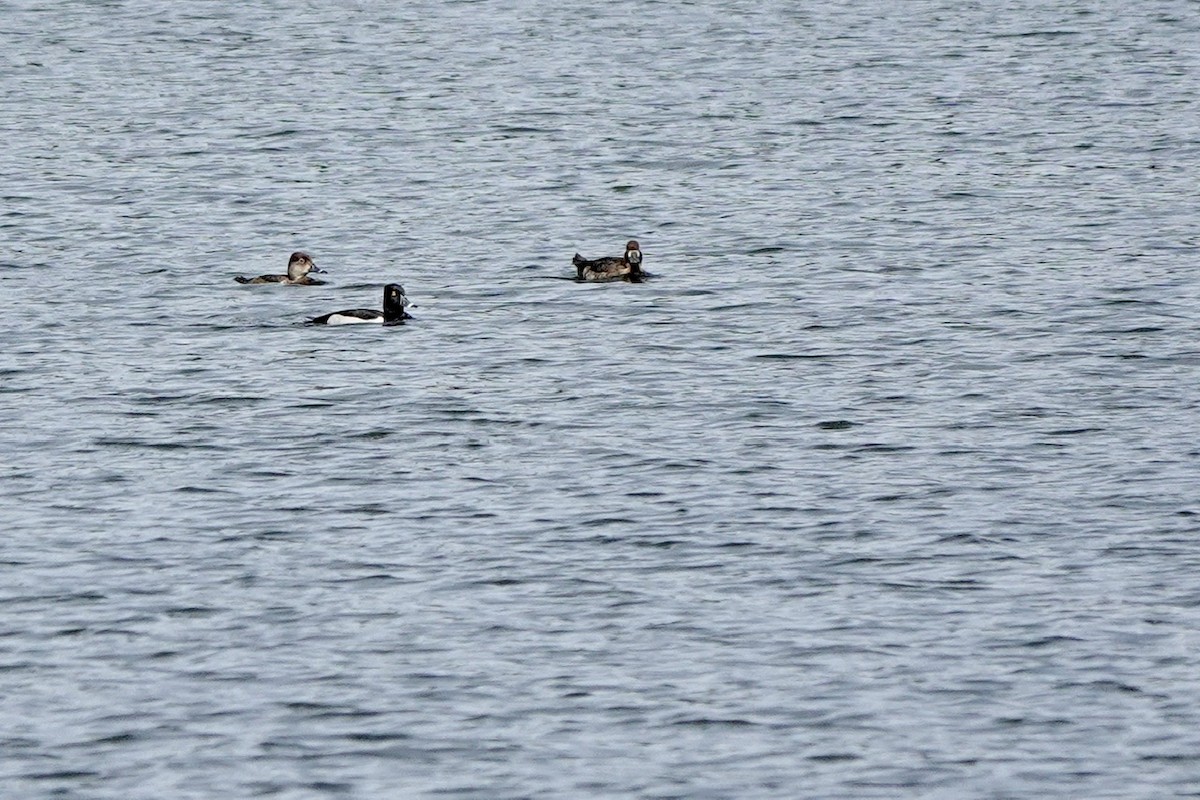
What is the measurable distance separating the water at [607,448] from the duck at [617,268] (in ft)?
0.72

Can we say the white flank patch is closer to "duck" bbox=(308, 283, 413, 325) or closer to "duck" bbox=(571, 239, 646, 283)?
"duck" bbox=(308, 283, 413, 325)

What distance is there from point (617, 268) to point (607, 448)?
318 inches

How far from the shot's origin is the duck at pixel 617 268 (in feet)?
96.9

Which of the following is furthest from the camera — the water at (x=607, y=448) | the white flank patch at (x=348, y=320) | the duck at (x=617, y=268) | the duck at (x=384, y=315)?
the duck at (x=617, y=268)

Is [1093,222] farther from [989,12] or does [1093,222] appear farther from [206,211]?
[989,12]

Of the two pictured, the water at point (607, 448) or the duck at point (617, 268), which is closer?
the water at point (607, 448)

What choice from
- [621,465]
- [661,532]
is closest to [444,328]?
[621,465]

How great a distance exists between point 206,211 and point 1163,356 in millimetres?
15905

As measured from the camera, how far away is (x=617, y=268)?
29562 millimetres

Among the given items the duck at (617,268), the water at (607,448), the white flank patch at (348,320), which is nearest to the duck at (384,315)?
the white flank patch at (348,320)

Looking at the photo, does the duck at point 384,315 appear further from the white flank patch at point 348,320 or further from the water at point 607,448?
the water at point 607,448

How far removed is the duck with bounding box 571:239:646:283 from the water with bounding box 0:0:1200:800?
0.72ft

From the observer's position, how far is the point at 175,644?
16.6 meters

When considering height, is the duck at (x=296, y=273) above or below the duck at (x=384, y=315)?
above
